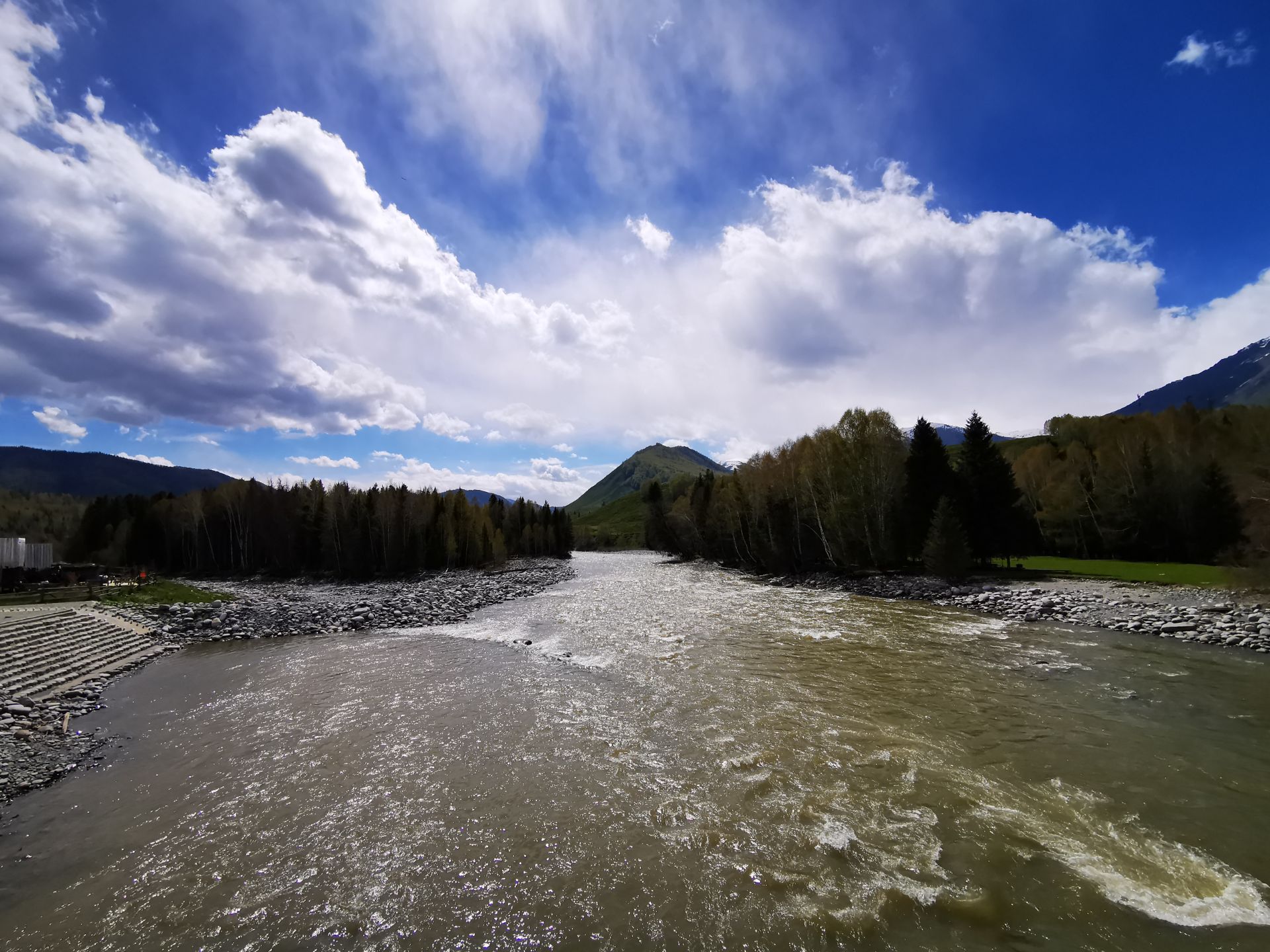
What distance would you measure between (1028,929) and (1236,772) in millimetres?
7047

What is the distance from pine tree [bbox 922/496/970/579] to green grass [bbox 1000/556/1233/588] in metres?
6.48

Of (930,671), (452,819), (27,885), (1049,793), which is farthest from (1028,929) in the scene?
(27,885)

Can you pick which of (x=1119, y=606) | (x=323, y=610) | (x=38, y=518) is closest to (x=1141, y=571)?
(x=1119, y=606)

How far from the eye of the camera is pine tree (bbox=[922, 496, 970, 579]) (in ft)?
115

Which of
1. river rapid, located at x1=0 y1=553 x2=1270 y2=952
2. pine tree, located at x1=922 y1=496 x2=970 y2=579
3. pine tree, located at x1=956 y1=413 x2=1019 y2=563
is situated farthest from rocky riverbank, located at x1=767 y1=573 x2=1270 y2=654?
pine tree, located at x1=956 y1=413 x2=1019 y2=563

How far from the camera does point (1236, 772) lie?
9.03 m

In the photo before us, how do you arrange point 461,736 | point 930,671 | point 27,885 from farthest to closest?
point 930,671, point 461,736, point 27,885

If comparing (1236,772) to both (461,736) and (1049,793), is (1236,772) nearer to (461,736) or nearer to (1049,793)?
(1049,793)

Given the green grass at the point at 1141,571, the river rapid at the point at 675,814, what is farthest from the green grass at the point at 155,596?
the green grass at the point at 1141,571

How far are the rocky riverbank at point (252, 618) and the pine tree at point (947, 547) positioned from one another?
99.7 feet

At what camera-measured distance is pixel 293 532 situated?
70.2 meters

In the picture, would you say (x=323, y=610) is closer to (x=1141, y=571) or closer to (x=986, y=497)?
(x=986, y=497)

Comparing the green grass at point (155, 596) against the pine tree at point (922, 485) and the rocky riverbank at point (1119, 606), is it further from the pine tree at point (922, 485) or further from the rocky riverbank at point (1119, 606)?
the pine tree at point (922, 485)

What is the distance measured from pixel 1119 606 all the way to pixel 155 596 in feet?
178
